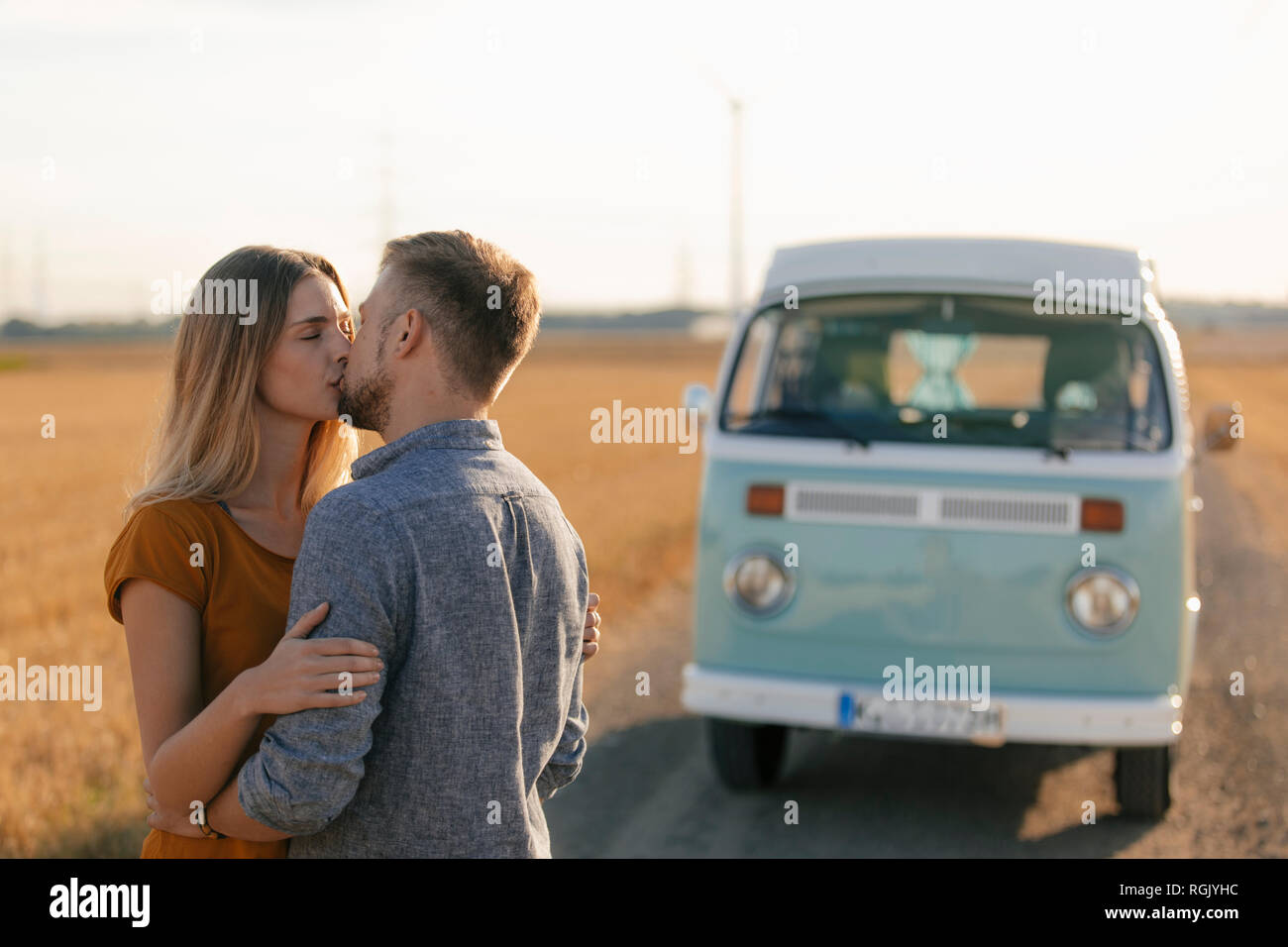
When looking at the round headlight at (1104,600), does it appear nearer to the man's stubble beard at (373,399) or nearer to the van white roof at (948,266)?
the van white roof at (948,266)

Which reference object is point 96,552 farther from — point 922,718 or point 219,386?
point 219,386

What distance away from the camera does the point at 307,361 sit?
2.28 metres

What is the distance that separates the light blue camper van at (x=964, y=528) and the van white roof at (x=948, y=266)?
0.04 ft

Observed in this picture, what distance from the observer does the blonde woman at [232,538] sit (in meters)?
1.93

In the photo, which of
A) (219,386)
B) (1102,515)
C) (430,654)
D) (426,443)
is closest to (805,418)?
(1102,515)

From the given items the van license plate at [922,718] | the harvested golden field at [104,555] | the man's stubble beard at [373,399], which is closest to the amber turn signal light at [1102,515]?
the van license plate at [922,718]

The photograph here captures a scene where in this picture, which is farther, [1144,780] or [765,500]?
[1144,780]

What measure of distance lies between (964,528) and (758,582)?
861 mm

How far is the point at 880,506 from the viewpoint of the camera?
17.2 feet

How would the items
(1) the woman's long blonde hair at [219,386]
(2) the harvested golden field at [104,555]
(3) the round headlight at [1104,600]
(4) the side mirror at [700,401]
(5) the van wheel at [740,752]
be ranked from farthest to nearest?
(4) the side mirror at [700,401]
(5) the van wheel at [740,752]
(2) the harvested golden field at [104,555]
(3) the round headlight at [1104,600]
(1) the woman's long blonde hair at [219,386]

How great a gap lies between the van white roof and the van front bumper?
1739 mm

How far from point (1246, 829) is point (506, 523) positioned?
4.57 metres

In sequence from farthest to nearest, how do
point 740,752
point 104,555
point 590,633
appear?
point 104,555 → point 740,752 → point 590,633
